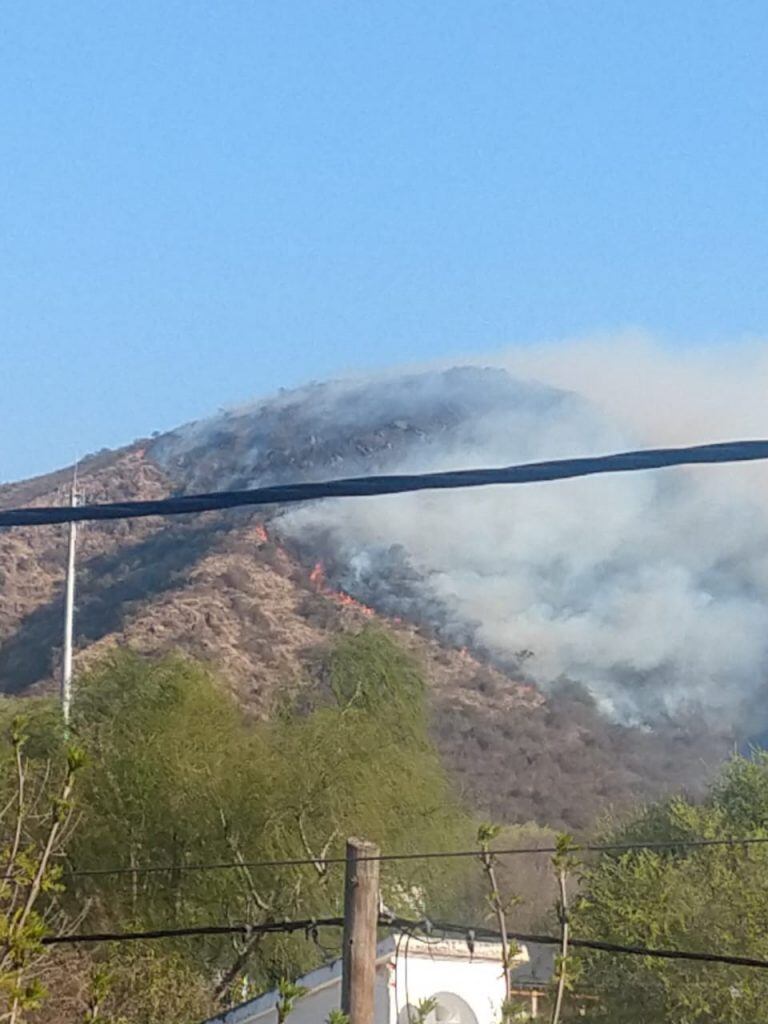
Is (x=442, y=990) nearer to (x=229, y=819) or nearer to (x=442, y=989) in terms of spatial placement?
(x=442, y=989)

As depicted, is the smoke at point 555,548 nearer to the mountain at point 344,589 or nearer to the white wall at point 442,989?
the mountain at point 344,589

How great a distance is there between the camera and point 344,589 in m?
61.0

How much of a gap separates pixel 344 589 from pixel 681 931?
3851 centimetres

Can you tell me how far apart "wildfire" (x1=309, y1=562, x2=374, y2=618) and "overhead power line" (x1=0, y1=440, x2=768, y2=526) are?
53.1 m

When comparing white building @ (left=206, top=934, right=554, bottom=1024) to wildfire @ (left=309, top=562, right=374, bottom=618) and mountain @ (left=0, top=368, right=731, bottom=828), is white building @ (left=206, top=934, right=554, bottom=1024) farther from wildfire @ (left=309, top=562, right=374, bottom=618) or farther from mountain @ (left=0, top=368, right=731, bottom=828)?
wildfire @ (left=309, top=562, right=374, bottom=618)

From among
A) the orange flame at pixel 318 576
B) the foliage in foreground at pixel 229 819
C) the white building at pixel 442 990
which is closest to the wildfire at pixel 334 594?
the orange flame at pixel 318 576

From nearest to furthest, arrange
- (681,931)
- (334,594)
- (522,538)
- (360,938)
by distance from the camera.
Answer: (360,938) < (681,931) < (334,594) < (522,538)

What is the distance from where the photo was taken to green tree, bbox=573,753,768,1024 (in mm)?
22109

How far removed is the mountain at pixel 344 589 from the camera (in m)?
45.8

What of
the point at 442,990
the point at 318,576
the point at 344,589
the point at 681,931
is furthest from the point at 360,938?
the point at 318,576

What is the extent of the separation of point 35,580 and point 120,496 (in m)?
13.5

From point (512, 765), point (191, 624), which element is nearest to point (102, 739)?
point (512, 765)

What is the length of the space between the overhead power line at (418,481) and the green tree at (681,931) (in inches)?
686

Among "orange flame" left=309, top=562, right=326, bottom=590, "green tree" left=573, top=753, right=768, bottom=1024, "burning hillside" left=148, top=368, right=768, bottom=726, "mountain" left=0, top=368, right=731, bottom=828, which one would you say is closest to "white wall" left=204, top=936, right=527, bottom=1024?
"green tree" left=573, top=753, right=768, bottom=1024
